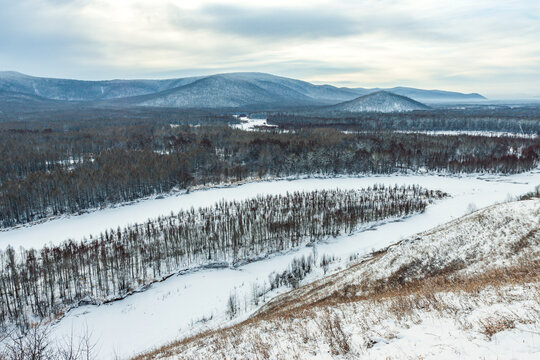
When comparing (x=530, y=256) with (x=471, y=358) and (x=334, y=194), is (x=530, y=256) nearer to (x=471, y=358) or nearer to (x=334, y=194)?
(x=471, y=358)

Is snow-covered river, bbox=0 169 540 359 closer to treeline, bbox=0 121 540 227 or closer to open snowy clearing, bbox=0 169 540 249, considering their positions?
open snowy clearing, bbox=0 169 540 249

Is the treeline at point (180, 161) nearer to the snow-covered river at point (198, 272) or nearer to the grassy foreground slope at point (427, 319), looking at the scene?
the snow-covered river at point (198, 272)

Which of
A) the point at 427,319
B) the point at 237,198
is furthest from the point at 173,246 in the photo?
the point at 427,319

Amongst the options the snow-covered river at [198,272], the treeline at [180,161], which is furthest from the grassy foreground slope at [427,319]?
the treeline at [180,161]

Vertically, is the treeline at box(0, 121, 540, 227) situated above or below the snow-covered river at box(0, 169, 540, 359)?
above

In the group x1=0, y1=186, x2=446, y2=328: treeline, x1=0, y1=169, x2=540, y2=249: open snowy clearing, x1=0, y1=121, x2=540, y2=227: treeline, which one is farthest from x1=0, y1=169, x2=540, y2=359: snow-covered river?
x1=0, y1=121, x2=540, y2=227: treeline

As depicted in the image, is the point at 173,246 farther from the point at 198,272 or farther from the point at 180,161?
the point at 180,161
